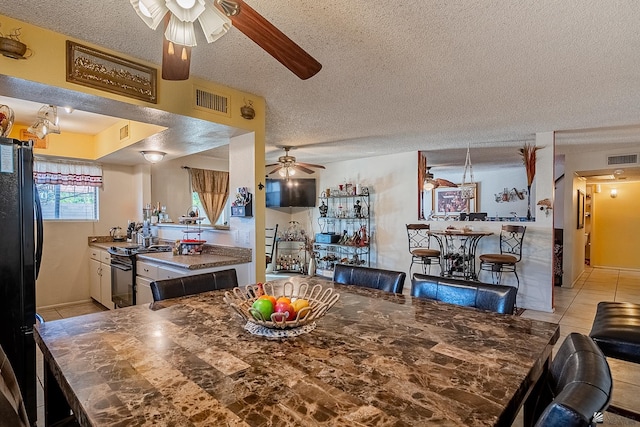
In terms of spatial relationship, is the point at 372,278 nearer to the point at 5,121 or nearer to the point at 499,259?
Answer: the point at 5,121

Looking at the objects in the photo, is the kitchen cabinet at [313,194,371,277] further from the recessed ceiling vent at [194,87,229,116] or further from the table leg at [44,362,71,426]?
the table leg at [44,362,71,426]

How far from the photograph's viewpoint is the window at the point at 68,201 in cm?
447

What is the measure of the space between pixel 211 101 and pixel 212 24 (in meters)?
1.50

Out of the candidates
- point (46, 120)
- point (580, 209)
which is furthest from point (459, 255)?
point (46, 120)

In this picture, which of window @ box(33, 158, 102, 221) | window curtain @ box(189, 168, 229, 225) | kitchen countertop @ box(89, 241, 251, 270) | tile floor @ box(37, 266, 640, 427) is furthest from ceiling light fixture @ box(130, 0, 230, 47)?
window curtain @ box(189, 168, 229, 225)

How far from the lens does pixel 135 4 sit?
125cm

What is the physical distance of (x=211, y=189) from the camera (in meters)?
6.04

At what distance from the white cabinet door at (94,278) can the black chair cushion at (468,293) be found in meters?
4.40

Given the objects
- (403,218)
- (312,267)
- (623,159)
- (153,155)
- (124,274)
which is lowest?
(312,267)

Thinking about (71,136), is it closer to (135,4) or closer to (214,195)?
(214,195)

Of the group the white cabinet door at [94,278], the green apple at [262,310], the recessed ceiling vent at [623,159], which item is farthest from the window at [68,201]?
the recessed ceiling vent at [623,159]

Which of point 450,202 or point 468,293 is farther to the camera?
point 450,202

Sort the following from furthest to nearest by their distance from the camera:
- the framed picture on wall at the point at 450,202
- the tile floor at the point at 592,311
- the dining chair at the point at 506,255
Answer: the framed picture on wall at the point at 450,202 → the dining chair at the point at 506,255 → the tile floor at the point at 592,311

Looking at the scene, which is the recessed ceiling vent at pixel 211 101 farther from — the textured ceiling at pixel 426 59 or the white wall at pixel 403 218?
the white wall at pixel 403 218
